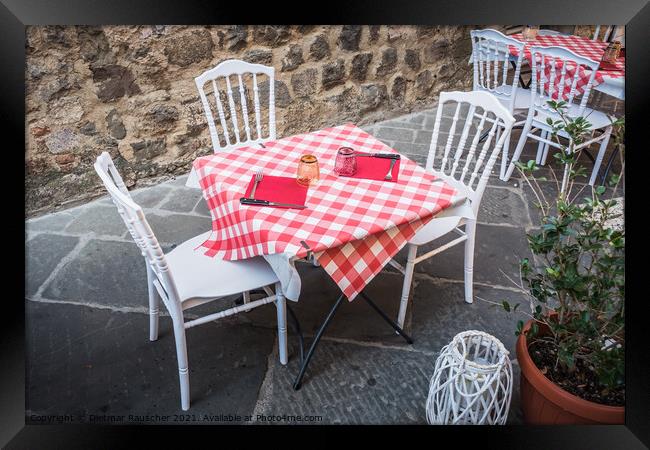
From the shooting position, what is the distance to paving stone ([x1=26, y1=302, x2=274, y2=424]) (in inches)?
79.0

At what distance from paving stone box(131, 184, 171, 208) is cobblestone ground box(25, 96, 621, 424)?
0.59 feet

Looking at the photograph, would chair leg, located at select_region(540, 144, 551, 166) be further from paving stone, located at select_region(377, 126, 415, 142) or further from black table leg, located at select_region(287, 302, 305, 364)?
black table leg, located at select_region(287, 302, 305, 364)

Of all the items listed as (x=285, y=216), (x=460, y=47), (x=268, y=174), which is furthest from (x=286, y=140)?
(x=460, y=47)

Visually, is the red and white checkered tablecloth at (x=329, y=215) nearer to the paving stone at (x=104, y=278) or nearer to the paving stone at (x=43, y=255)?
the paving stone at (x=104, y=278)

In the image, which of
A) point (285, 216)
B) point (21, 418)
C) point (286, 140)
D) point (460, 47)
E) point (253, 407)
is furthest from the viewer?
point (460, 47)

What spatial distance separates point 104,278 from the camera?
2604 millimetres

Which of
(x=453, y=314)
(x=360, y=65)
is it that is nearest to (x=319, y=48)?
(x=360, y=65)

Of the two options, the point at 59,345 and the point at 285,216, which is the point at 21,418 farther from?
the point at 285,216

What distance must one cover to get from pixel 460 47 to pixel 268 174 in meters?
3.15

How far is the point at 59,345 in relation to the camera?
88.0 inches

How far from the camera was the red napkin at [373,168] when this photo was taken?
6.83ft

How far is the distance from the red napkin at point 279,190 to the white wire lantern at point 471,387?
2.50 feet

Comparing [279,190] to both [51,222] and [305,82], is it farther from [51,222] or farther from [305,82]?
[305,82]

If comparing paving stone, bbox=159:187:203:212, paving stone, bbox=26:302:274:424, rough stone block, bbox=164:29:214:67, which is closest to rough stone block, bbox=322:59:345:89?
rough stone block, bbox=164:29:214:67
